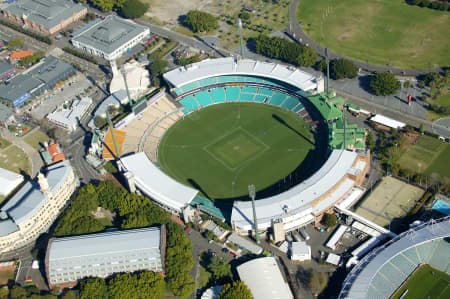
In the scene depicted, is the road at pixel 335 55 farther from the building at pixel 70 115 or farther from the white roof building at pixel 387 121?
the building at pixel 70 115

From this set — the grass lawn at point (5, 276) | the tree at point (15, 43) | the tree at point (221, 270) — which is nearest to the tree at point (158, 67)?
the tree at point (15, 43)

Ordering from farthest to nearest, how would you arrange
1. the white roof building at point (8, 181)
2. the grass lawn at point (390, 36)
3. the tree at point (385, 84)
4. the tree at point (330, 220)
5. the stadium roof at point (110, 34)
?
the stadium roof at point (110, 34), the grass lawn at point (390, 36), the tree at point (385, 84), the white roof building at point (8, 181), the tree at point (330, 220)

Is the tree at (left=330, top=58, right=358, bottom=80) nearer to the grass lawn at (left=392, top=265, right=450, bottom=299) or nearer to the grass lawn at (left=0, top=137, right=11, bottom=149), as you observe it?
the grass lawn at (left=392, top=265, right=450, bottom=299)

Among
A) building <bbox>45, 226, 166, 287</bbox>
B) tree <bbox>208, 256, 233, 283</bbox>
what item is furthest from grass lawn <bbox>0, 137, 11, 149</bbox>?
tree <bbox>208, 256, 233, 283</bbox>

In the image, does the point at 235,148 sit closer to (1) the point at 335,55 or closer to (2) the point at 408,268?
(2) the point at 408,268

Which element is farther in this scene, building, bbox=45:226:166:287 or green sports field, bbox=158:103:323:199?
green sports field, bbox=158:103:323:199

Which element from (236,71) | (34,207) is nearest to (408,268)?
(236,71)
